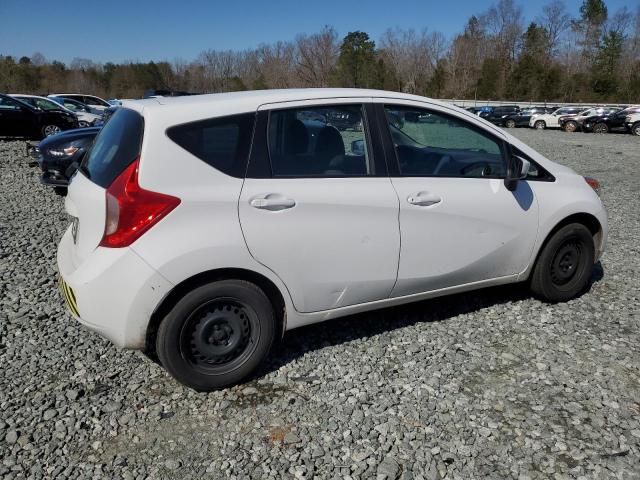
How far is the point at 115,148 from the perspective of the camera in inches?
125

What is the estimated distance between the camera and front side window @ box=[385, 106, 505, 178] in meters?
3.64

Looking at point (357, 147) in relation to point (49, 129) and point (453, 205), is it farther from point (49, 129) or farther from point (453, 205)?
point (49, 129)

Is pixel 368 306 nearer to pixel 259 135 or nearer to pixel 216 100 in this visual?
pixel 259 135

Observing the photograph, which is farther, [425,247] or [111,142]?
[425,247]

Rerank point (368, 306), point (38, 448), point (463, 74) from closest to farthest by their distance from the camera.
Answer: point (38, 448), point (368, 306), point (463, 74)

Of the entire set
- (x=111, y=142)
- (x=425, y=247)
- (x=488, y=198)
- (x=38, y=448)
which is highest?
(x=111, y=142)

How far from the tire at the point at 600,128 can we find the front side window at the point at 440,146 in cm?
3306

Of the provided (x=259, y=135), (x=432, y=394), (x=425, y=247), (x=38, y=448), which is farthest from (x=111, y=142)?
(x=432, y=394)

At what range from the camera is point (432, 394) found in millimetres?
3215

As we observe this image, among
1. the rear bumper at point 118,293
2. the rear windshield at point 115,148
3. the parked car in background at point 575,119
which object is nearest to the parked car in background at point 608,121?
the parked car in background at point 575,119

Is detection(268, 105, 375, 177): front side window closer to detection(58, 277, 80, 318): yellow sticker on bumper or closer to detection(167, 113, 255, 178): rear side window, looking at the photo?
detection(167, 113, 255, 178): rear side window

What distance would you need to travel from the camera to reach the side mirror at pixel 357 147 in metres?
3.51

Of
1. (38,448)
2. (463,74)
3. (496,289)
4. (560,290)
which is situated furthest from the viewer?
(463,74)

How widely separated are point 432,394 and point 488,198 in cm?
149
